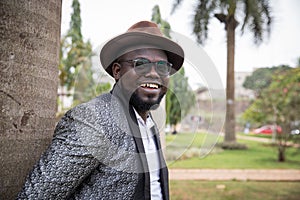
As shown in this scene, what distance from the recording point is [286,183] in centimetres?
774

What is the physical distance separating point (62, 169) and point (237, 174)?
8.51 m

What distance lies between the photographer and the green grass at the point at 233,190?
6.25m

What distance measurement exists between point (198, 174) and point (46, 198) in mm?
8137

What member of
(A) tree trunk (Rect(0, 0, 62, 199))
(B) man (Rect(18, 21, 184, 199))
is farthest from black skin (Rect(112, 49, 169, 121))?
(A) tree trunk (Rect(0, 0, 62, 199))

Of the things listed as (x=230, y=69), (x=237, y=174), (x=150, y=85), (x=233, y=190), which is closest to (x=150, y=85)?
(x=150, y=85)

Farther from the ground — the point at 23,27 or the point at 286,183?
the point at 23,27

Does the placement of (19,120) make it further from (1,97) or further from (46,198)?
(46,198)

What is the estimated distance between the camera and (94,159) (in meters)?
1.10

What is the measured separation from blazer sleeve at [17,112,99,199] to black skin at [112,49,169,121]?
318mm

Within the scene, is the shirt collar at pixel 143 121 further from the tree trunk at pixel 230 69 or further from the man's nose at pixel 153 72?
the tree trunk at pixel 230 69

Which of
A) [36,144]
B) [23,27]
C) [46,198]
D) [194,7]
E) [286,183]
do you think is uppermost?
[194,7]

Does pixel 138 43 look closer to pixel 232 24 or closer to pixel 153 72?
pixel 153 72

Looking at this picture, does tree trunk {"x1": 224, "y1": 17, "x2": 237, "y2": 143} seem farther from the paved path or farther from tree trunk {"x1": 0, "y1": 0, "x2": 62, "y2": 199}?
tree trunk {"x1": 0, "y1": 0, "x2": 62, "y2": 199}

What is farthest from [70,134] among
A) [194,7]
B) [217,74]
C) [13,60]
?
[194,7]
